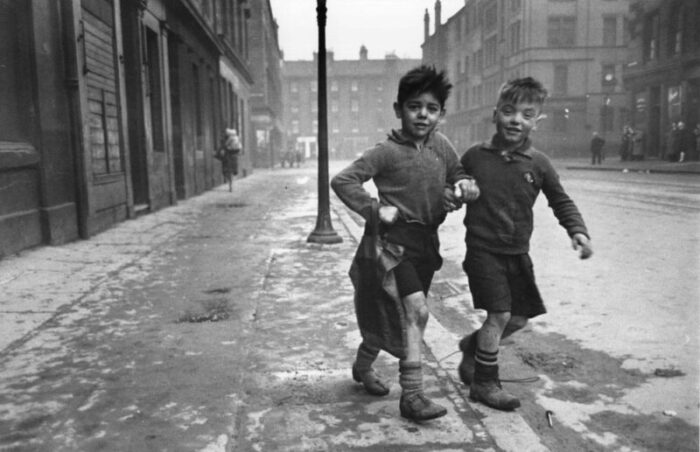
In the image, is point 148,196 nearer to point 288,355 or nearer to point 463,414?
point 288,355

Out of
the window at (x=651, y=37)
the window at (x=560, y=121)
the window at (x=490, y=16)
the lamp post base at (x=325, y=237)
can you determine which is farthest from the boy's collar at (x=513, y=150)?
the window at (x=490, y=16)

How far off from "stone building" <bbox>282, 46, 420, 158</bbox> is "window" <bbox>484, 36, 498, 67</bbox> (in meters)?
38.0

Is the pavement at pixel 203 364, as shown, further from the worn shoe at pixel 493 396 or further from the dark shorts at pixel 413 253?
the dark shorts at pixel 413 253

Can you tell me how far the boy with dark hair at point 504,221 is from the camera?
2.76 meters

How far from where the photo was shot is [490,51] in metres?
50.6

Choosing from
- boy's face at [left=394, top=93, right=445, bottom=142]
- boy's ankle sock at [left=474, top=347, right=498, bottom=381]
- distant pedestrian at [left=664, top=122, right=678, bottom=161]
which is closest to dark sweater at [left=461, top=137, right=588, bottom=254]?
boy's face at [left=394, top=93, right=445, bottom=142]

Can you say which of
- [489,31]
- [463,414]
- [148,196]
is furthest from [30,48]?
[489,31]

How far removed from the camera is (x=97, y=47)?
8797 millimetres

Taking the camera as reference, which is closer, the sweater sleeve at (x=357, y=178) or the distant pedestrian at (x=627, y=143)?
the sweater sleeve at (x=357, y=178)

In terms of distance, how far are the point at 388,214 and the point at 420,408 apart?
852 millimetres

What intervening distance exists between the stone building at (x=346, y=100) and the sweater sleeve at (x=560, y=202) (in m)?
87.1

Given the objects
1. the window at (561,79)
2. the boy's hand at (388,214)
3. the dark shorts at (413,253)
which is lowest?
the dark shorts at (413,253)

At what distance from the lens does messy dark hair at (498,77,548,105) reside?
108 inches

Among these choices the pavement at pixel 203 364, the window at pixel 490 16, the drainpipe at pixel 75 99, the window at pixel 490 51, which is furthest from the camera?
the window at pixel 490 51
